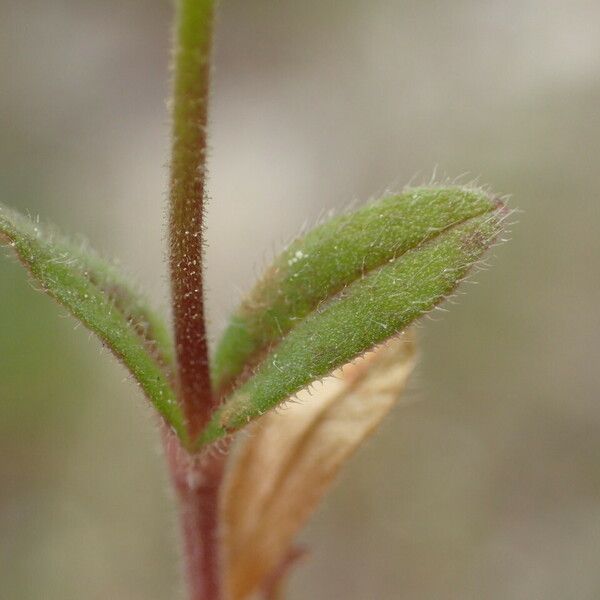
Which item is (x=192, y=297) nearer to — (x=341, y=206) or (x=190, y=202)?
(x=190, y=202)

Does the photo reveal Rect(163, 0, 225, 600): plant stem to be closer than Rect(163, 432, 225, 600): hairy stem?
Yes

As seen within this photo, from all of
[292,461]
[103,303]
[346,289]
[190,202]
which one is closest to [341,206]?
[292,461]

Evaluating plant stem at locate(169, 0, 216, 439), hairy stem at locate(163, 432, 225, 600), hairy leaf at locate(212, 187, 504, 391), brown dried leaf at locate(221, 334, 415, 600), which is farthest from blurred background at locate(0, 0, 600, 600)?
plant stem at locate(169, 0, 216, 439)

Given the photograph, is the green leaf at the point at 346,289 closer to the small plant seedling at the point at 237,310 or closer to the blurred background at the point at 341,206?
the small plant seedling at the point at 237,310

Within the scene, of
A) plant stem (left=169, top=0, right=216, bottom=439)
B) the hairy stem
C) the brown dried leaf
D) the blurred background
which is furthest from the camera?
the blurred background

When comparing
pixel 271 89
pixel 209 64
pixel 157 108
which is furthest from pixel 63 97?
pixel 209 64

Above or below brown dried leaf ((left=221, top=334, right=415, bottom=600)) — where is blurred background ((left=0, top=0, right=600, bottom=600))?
above

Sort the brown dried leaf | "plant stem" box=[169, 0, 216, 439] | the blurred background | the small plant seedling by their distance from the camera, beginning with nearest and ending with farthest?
1. "plant stem" box=[169, 0, 216, 439]
2. the small plant seedling
3. the brown dried leaf
4. the blurred background

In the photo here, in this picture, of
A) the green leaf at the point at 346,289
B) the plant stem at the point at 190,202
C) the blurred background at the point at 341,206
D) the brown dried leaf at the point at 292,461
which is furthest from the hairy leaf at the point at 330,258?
the blurred background at the point at 341,206

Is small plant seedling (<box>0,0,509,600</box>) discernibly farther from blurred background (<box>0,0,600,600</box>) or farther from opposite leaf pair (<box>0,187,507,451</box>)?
blurred background (<box>0,0,600,600</box>)
